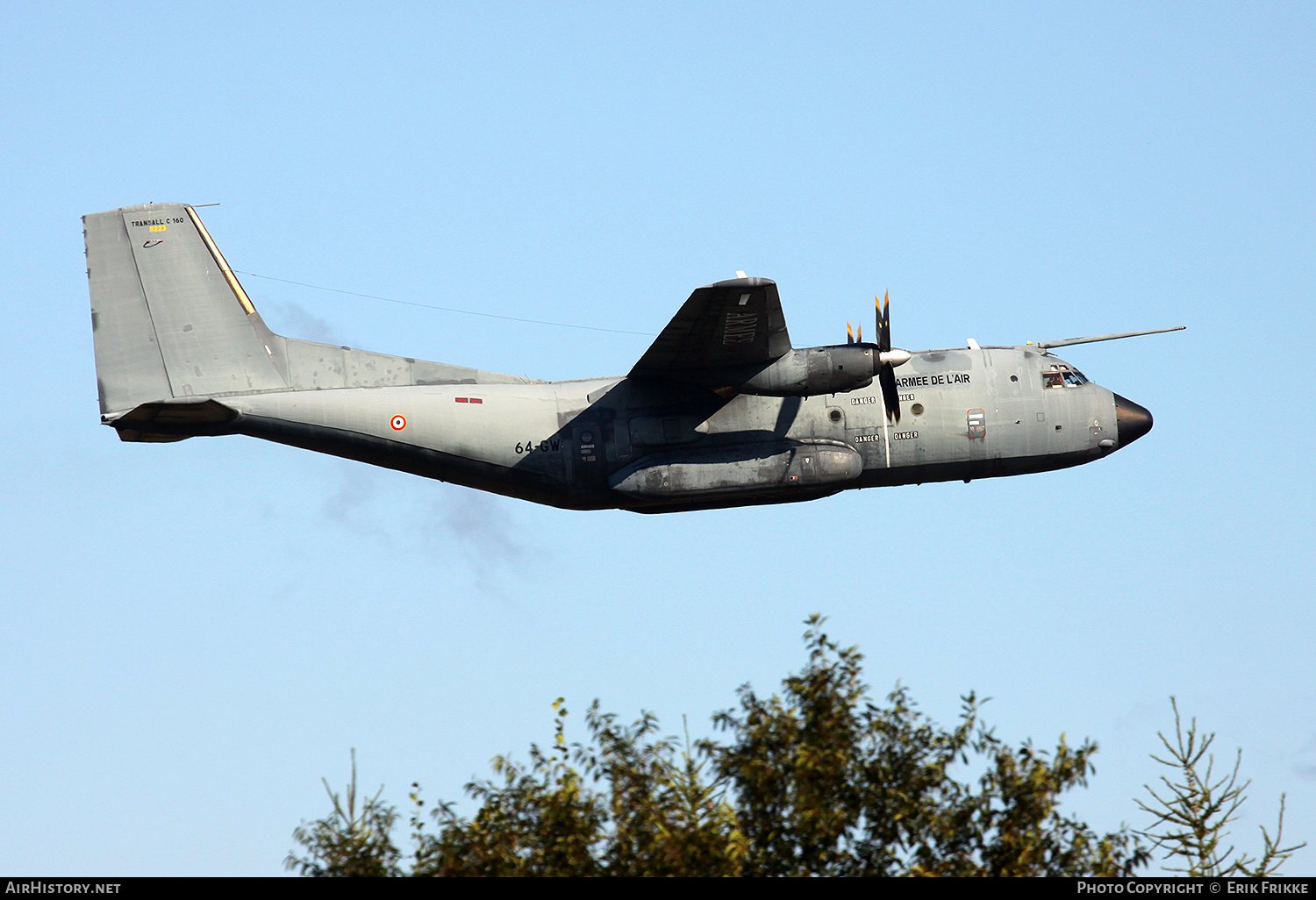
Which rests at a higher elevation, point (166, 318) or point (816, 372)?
point (166, 318)

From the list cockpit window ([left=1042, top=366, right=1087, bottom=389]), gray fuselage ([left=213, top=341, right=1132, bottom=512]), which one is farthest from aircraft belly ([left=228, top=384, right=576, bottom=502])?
cockpit window ([left=1042, top=366, right=1087, bottom=389])

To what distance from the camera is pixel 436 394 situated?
30.3m

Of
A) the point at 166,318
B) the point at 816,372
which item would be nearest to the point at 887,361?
the point at 816,372

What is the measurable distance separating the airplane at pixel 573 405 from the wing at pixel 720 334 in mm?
73

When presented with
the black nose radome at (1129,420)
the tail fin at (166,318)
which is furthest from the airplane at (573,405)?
the black nose radome at (1129,420)

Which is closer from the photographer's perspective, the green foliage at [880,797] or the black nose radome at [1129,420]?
the green foliage at [880,797]

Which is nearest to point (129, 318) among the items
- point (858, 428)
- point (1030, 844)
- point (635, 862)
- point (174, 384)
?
point (174, 384)

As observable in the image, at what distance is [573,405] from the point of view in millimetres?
30469

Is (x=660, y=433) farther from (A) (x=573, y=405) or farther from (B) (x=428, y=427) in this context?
(B) (x=428, y=427)

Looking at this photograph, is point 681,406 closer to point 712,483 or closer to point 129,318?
point 712,483

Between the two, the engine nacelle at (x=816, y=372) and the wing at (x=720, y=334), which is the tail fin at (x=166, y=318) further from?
the engine nacelle at (x=816, y=372)

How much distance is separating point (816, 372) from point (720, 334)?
7.26 ft

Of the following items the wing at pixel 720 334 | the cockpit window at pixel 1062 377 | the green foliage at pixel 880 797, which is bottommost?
the green foliage at pixel 880 797

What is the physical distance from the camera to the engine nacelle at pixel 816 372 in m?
28.6
